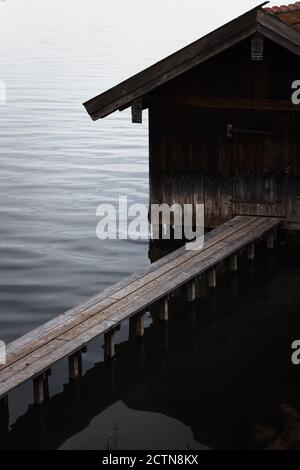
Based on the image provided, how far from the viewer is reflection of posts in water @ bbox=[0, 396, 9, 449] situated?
1140 cm

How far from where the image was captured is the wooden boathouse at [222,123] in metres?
17.1

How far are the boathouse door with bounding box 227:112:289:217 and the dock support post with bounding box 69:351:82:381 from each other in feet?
21.9

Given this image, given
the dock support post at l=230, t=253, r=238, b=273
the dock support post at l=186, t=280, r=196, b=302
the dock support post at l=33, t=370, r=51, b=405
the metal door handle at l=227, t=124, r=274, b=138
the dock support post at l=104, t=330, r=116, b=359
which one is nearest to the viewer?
the dock support post at l=33, t=370, r=51, b=405

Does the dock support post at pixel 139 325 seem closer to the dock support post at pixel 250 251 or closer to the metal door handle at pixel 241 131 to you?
the dock support post at pixel 250 251

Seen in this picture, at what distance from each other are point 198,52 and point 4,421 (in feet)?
26.6

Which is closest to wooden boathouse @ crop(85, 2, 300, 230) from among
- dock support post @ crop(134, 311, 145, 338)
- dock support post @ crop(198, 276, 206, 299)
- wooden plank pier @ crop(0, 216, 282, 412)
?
wooden plank pier @ crop(0, 216, 282, 412)

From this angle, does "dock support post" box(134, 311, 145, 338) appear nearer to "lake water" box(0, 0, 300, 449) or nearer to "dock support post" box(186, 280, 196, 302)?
"lake water" box(0, 0, 300, 449)

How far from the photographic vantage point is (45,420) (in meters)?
11.9

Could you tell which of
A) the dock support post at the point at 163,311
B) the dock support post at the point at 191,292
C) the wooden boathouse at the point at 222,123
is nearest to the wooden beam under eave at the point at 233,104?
the wooden boathouse at the point at 222,123

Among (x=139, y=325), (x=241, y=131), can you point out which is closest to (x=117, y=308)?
(x=139, y=325)

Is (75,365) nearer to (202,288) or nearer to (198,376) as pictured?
(198,376)

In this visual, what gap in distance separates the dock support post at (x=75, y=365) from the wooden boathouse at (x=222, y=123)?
5.92 meters
